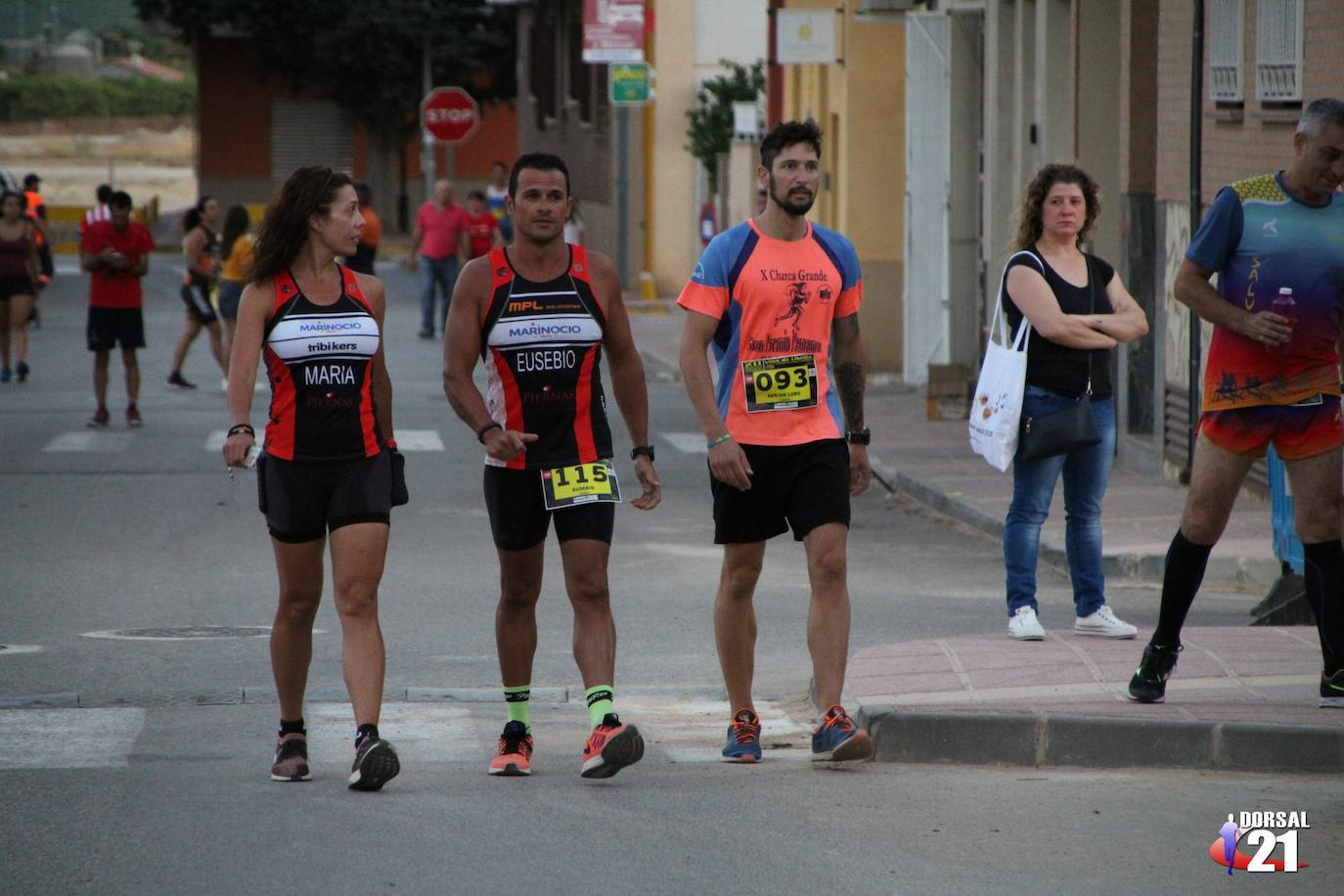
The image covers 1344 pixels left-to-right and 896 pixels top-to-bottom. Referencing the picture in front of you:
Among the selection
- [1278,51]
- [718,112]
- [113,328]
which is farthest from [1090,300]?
[718,112]

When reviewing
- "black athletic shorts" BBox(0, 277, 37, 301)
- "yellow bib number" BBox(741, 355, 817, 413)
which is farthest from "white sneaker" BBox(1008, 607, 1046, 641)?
"black athletic shorts" BBox(0, 277, 37, 301)

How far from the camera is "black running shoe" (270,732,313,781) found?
7.01 meters

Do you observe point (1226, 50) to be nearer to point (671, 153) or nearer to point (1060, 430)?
point (1060, 430)

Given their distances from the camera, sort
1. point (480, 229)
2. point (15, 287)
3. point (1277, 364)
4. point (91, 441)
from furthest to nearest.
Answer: point (480, 229) < point (15, 287) < point (91, 441) < point (1277, 364)

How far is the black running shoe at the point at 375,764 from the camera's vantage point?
6.71m

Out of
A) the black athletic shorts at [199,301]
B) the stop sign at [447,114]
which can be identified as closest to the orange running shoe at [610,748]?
the black athletic shorts at [199,301]

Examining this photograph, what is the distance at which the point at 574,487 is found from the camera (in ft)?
23.1

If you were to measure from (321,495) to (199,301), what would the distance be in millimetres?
15085

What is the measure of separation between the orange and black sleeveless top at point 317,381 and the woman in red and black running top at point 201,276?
47.4 feet

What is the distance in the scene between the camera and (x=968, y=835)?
627 centimetres

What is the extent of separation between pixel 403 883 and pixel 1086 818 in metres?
1.98

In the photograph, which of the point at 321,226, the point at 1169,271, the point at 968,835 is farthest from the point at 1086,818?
the point at 1169,271

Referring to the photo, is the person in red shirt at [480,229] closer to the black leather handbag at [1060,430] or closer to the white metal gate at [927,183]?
the white metal gate at [927,183]

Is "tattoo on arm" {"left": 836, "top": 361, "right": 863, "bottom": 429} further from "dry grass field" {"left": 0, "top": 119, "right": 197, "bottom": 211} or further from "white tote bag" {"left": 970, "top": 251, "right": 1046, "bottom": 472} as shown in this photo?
"dry grass field" {"left": 0, "top": 119, "right": 197, "bottom": 211}
